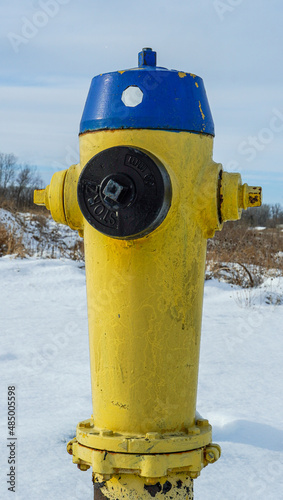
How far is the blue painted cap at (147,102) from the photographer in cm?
124

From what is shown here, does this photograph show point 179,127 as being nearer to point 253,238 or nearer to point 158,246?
point 158,246

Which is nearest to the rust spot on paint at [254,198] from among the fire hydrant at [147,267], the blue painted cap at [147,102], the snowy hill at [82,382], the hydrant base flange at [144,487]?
the fire hydrant at [147,267]

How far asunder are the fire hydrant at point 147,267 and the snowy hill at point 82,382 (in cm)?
77

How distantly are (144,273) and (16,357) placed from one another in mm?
2444

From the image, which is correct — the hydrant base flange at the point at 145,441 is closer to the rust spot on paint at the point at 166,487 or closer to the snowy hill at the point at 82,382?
the rust spot on paint at the point at 166,487

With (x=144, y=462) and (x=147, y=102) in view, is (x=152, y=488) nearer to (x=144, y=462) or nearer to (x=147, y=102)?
(x=144, y=462)

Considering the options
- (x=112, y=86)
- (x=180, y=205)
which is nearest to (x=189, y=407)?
(x=180, y=205)

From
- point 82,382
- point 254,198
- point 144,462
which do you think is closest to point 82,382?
point 82,382

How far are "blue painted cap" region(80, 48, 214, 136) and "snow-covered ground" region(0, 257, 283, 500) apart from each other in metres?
1.34

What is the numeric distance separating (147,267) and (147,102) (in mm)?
386

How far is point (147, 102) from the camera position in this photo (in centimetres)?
124

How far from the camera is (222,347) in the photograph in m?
3.83

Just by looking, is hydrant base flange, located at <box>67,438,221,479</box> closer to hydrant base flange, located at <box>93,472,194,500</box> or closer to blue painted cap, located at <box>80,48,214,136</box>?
hydrant base flange, located at <box>93,472,194,500</box>

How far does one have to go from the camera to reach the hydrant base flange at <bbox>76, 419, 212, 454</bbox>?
120cm
